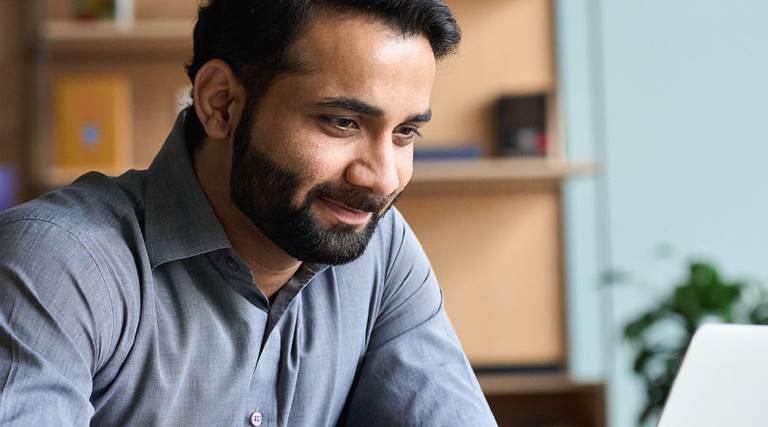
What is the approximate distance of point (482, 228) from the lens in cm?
286

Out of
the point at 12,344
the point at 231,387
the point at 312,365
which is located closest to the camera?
the point at 12,344

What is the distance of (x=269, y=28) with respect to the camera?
106 centimetres

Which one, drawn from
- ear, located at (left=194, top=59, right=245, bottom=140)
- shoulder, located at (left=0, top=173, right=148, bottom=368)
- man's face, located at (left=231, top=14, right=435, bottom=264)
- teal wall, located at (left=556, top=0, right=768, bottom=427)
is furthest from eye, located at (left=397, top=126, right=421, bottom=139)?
teal wall, located at (left=556, top=0, right=768, bottom=427)

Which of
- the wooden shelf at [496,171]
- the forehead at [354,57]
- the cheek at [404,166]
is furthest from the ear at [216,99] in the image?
the wooden shelf at [496,171]

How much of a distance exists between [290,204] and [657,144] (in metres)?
2.06

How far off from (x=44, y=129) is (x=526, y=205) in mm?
1583

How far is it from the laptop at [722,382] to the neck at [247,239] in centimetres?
53

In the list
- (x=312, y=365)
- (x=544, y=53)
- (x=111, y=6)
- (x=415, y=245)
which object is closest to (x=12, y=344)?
(x=312, y=365)

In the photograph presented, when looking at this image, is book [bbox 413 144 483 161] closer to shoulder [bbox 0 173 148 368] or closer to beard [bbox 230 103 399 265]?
beard [bbox 230 103 399 265]

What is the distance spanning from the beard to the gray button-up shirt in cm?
6

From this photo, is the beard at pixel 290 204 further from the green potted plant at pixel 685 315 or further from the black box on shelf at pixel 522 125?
the black box on shelf at pixel 522 125

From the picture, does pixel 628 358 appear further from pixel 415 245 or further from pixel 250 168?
pixel 250 168

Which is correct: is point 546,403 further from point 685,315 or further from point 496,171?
point 496,171

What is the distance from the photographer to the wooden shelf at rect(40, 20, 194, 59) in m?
2.60
